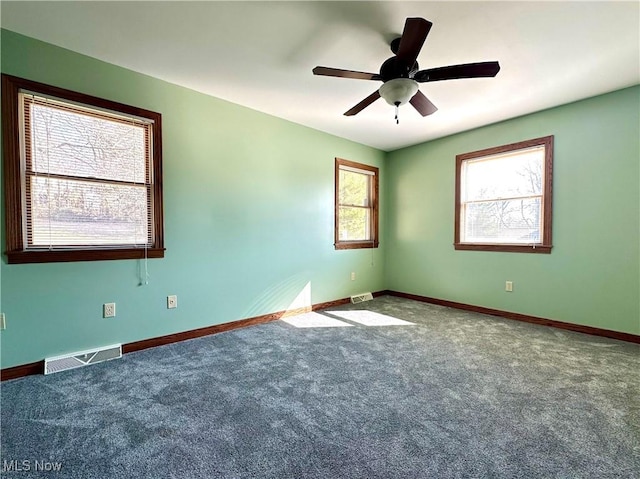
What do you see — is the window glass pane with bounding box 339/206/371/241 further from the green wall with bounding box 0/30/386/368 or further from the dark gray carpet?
the dark gray carpet

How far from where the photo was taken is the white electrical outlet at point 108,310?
2422mm

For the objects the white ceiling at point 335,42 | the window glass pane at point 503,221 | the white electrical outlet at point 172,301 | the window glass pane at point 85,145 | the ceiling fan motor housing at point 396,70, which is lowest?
the white electrical outlet at point 172,301

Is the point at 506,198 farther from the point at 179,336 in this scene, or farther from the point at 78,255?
the point at 78,255

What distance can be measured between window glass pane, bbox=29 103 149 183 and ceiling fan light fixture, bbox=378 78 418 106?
221 centimetres

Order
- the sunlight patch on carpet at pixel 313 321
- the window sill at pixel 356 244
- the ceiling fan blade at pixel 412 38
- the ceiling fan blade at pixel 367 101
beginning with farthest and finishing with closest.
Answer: the window sill at pixel 356 244
the sunlight patch on carpet at pixel 313 321
the ceiling fan blade at pixel 367 101
the ceiling fan blade at pixel 412 38

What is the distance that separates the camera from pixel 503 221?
3.71 meters

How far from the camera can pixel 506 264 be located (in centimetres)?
363

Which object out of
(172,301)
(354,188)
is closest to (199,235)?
(172,301)

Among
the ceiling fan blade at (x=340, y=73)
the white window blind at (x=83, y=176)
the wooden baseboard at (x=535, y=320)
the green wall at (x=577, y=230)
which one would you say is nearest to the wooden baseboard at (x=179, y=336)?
the white window blind at (x=83, y=176)

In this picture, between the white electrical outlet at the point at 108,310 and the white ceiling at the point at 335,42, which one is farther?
the white electrical outlet at the point at 108,310

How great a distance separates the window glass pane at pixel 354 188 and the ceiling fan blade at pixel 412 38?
2520 millimetres

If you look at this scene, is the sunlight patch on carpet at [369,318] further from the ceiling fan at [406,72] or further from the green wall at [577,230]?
the ceiling fan at [406,72]

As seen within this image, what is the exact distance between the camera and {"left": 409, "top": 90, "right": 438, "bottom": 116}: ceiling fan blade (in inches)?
91.2

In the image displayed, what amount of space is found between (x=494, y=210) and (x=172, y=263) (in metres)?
3.99
